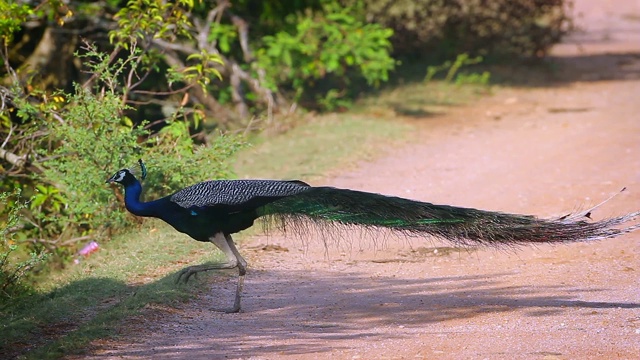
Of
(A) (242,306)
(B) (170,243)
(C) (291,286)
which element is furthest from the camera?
(B) (170,243)

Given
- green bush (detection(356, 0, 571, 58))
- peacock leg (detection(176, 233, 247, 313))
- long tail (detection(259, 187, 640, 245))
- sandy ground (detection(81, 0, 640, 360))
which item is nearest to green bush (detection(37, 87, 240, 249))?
sandy ground (detection(81, 0, 640, 360))

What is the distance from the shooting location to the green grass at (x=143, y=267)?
17.6 ft

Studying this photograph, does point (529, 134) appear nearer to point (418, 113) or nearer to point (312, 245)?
point (418, 113)

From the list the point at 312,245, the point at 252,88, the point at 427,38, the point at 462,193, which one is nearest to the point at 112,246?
the point at 312,245

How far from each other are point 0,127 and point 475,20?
10196 mm

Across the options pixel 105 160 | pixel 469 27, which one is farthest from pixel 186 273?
pixel 469 27

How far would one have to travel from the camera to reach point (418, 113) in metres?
13.8

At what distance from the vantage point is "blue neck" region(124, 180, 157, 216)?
586 cm

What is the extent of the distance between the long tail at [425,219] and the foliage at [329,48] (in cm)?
667

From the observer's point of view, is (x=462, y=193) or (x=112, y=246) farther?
(x=462, y=193)

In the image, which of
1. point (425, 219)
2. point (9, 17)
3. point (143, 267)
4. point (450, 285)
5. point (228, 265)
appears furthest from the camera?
point (9, 17)

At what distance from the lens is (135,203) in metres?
5.97

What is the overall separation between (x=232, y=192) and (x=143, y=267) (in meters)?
1.61

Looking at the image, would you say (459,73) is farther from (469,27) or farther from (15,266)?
(15,266)
